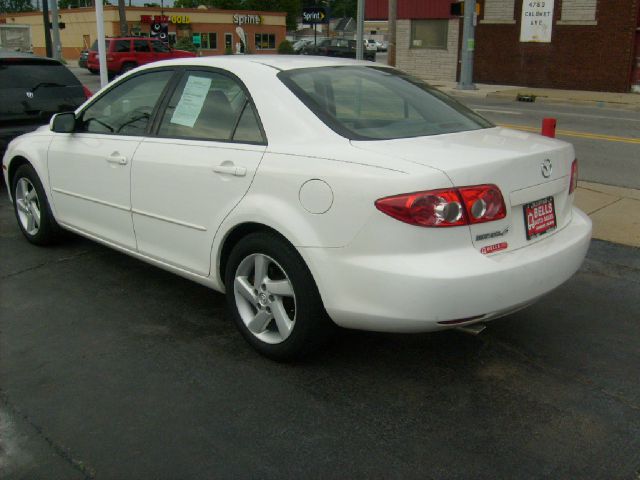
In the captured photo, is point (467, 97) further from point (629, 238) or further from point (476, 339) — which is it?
point (476, 339)

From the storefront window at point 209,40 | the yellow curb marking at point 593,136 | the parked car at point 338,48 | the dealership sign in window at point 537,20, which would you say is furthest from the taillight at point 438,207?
the storefront window at point 209,40

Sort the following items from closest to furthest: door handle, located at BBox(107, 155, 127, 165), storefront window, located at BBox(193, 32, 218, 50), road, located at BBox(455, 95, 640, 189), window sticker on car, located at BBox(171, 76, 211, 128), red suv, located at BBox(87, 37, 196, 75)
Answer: window sticker on car, located at BBox(171, 76, 211, 128)
door handle, located at BBox(107, 155, 127, 165)
road, located at BBox(455, 95, 640, 189)
red suv, located at BBox(87, 37, 196, 75)
storefront window, located at BBox(193, 32, 218, 50)

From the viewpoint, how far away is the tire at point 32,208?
5.56 metres

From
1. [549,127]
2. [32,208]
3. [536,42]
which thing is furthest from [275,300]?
[536,42]

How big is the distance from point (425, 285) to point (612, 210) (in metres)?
4.69

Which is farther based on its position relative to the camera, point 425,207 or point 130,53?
point 130,53

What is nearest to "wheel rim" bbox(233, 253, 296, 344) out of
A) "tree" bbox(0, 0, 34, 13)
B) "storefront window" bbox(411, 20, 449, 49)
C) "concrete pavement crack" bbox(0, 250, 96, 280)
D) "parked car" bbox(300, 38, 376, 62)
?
"concrete pavement crack" bbox(0, 250, 96, 280)

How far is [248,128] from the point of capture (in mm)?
3855

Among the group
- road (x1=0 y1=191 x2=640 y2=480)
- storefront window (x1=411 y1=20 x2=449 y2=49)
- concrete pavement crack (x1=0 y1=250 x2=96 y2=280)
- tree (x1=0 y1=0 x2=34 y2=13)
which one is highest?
tree (x1=0 y1=0 x2=34 y2=13)

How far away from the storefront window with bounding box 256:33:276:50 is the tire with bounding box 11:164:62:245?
61338 millimetres

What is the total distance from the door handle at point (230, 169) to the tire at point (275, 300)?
0.34m

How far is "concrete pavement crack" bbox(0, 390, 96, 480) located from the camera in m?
2.86

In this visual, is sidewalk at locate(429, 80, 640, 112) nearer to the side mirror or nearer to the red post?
the red post

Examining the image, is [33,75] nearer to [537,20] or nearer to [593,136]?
[593,136]
